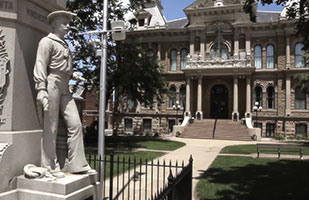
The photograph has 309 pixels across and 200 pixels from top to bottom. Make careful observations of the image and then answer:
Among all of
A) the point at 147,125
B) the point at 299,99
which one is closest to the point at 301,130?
the point at 299,99

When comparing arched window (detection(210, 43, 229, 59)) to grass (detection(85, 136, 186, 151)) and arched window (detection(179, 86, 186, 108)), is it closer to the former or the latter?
arched window (detection(179, 86, 186, 108))

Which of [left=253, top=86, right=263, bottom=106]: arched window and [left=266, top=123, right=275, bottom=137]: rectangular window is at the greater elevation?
[left=253, top=86, right=263, bottom=106]: arched window

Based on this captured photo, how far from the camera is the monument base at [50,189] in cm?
350

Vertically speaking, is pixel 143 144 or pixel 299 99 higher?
pixel 299 99

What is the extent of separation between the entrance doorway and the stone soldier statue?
33468 mm

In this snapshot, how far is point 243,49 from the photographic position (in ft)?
116

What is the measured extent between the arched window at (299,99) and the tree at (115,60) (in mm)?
17707

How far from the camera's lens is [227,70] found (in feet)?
110

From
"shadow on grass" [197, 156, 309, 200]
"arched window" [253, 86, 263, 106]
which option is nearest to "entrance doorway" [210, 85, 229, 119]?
"arched window" [253, 86, 263, 106]

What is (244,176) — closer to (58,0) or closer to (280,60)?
(58,0)

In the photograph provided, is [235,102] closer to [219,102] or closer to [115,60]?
[219,102]

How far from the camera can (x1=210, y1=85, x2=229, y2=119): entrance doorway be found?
36156 mm

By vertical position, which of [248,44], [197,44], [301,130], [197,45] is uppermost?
[197,44]

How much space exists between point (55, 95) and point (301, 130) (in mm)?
33791
